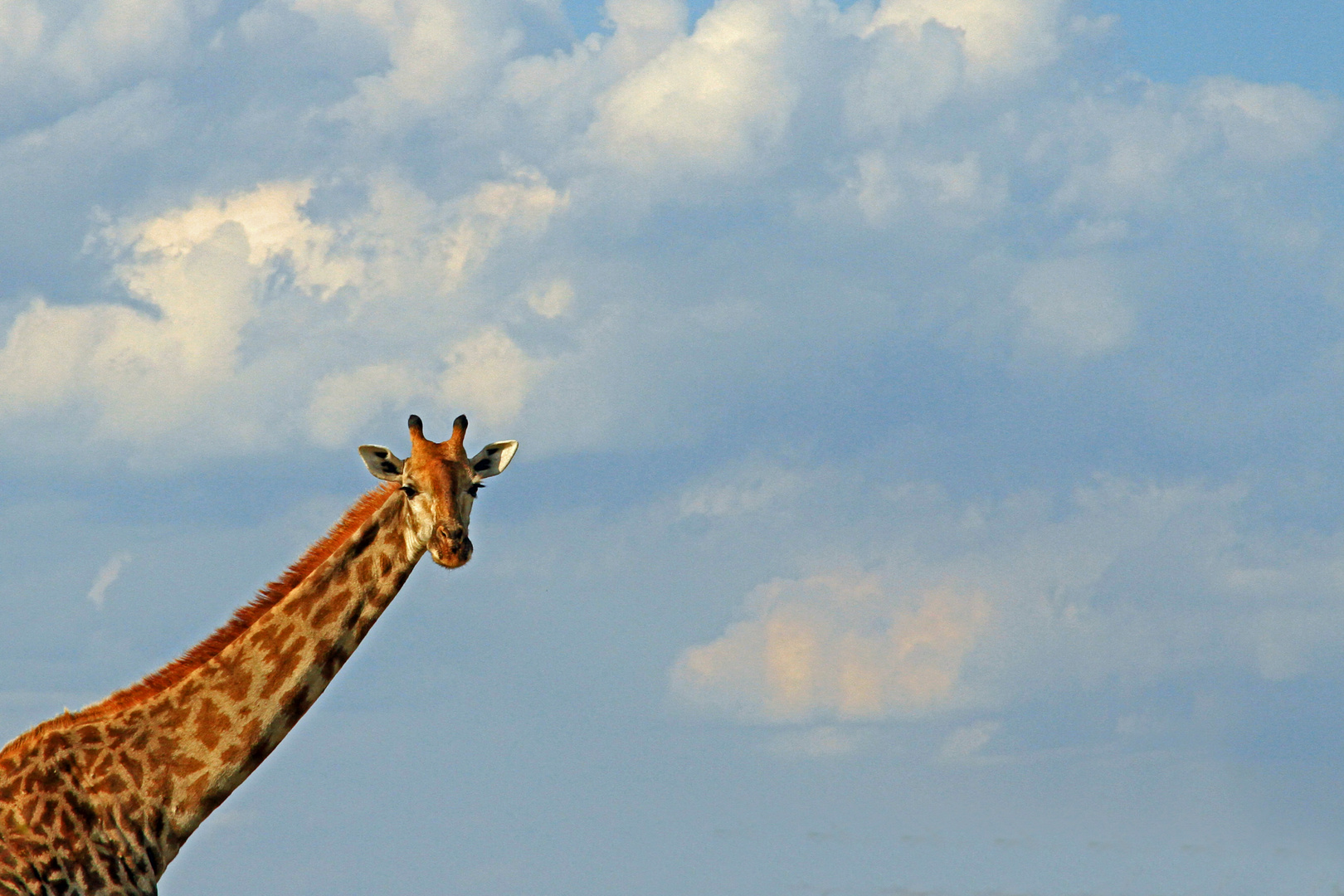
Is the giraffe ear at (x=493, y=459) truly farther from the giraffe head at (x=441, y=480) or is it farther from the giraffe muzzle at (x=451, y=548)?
the giraffe muzzle at (x=451, y=548)

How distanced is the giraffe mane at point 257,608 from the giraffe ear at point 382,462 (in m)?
0.23

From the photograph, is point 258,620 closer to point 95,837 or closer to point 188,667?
point 188,667

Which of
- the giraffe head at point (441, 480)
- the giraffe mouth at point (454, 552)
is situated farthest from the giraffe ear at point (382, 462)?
the giraffe mouth at point (454, 552)

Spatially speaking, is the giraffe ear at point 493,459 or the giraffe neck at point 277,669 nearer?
the giraffe neck at point 277,669

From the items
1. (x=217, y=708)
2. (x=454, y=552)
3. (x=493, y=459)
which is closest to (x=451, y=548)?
(x=454, y=552)

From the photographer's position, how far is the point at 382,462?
27.2 meters

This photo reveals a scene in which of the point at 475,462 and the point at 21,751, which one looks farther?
the point at 475,462

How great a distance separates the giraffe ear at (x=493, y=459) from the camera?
2791cm

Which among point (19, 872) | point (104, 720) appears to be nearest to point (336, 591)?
point (104, 720)

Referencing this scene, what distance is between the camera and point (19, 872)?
24922 millimetres

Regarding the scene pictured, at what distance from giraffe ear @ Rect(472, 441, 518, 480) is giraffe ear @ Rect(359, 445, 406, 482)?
119 centimetres

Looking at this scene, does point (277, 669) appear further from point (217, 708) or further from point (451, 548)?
point (451, 548)

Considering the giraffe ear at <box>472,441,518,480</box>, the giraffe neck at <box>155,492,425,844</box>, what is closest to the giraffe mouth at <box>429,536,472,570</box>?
the giraffe neck at <box>155,492,425,844</box>

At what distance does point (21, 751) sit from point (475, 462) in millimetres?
7713
